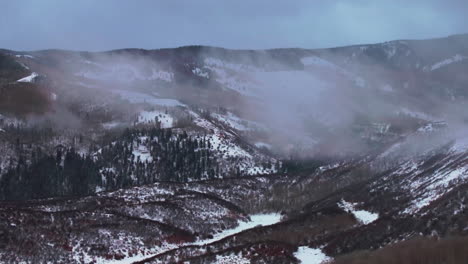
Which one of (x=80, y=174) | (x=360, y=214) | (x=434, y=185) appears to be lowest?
(x=80, y=174)

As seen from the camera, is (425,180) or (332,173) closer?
(425,180)

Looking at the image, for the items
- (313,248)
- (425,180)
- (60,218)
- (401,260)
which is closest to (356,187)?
(425,180)

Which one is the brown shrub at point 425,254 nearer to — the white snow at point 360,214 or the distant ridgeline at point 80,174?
the white snow at point 360,214

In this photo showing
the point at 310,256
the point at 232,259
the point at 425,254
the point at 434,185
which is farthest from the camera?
the point at 434,185

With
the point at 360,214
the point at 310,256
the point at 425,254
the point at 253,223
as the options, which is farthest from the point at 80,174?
the point at 425,254

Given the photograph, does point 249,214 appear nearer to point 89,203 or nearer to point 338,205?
point 338,205

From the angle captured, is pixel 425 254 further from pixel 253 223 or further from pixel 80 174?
pixel 80 174

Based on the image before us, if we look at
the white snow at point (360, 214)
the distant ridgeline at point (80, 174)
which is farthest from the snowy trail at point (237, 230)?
the distant ridgeline at point (80, 174)
